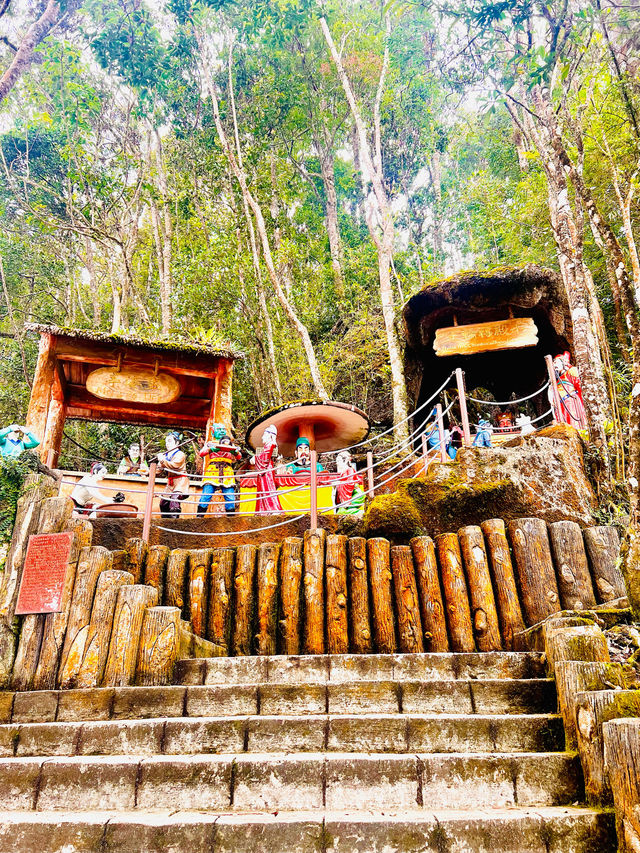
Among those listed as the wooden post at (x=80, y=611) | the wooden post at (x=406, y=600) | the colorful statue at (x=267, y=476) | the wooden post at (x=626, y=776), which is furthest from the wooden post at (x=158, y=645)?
the colorful statue at (x=267, y=476)

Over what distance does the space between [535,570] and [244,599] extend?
7.74 feet

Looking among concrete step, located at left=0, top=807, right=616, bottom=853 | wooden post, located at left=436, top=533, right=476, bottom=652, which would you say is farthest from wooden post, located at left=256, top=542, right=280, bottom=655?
concrete step, located at left=0, top=807, right=616, bottom=853

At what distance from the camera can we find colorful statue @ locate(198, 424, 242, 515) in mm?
7891

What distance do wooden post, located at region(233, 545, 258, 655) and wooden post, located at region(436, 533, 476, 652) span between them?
1.59m

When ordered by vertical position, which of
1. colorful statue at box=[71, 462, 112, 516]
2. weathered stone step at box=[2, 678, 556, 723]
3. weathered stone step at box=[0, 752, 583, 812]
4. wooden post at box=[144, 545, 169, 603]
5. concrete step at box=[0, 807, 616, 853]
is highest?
colorful statue at box=[71, 462, 112, 516]

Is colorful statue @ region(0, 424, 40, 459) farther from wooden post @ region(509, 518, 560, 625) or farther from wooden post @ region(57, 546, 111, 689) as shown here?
wooden post @ region(509, 518, 560, 625)

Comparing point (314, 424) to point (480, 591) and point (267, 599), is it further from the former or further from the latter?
point (480, 591)

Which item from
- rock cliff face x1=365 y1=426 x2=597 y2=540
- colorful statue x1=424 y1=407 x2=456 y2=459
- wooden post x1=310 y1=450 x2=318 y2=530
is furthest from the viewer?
colorful statue x1=424 y1=407 x2=456 y2=459

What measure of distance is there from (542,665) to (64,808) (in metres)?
2.96

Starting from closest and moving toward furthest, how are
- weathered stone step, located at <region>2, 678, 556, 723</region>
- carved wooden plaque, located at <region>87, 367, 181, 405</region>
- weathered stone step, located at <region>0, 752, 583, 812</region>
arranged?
weathered stone step, located at <region>0, 752, 583, 812</region>, weathered stone step, located at <region>2, 678, 556, 723</region>, carved wooden plaque, located at <region>87, 367, 181, 405</region>

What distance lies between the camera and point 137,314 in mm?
17000

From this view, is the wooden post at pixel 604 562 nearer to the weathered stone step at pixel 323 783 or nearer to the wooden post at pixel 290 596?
the weathered stone step at pixel 323 783

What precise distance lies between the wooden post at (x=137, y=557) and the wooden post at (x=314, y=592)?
157 centimetres

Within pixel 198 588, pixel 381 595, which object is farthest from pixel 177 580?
pixel 381 595
